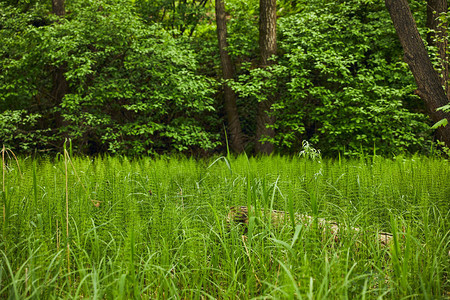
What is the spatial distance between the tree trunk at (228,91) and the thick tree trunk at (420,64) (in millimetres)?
4354

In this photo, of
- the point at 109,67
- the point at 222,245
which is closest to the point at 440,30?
the point at 222,245

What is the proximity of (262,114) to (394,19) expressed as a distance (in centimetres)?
399

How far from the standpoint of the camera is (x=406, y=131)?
283 inches

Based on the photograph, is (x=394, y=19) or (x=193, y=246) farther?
(x=394, y=19)

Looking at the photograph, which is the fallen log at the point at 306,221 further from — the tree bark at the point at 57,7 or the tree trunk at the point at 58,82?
the tree bark at the point at 57,7

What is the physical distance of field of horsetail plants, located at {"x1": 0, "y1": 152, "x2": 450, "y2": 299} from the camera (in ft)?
4.83

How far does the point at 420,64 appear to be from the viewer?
4.45 m

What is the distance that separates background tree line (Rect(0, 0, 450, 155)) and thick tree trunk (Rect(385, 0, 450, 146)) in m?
2.10

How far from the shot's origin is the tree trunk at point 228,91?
843 centimetres

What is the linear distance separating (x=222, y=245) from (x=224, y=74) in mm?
6956


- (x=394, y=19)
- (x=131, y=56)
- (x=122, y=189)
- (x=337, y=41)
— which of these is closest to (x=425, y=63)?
(x=394, y=19)

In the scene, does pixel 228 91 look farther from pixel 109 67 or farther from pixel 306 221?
pixel 306 221

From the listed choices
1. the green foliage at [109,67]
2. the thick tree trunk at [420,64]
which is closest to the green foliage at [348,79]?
the green foliage at [109,67]

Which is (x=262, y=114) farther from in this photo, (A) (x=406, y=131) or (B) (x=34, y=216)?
(B) (x=34, y=216)
